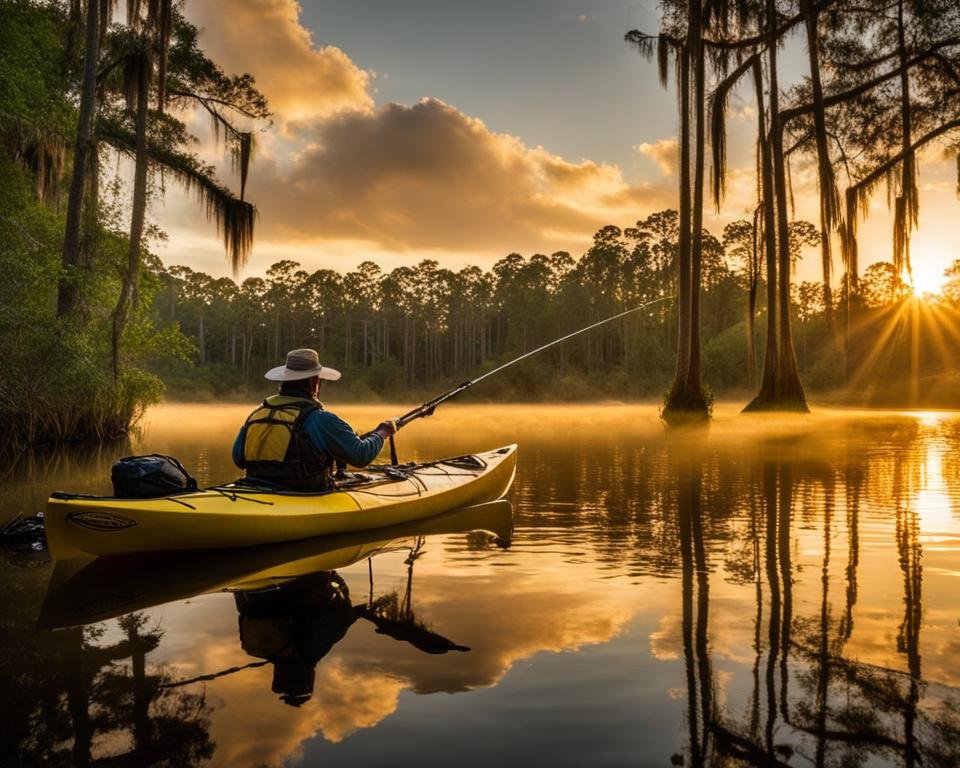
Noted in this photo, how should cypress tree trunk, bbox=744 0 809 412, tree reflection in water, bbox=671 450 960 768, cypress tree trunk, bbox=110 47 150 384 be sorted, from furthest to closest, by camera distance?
cypress tree trunk, bbox=744 0 809 412 → cypress tree trunk, bbox=110 47 150 384 → tree reflection in water, bbox=671 450 960 768

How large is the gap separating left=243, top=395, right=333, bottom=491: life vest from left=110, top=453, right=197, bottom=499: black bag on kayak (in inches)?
25.4

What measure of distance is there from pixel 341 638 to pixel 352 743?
1.25 m

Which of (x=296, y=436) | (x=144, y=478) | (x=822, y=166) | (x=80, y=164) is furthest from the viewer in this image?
(x=822, y=166)

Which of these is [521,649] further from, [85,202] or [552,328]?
[552,328]

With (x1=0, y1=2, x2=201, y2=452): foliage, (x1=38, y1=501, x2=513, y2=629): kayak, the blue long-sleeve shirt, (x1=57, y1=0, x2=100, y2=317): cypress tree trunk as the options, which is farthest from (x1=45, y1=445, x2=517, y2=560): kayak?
(x1=57, y1=0, x2=100, y2=317): cypress tree trunk

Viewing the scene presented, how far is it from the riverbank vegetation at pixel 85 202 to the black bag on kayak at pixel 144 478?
8.84 meters

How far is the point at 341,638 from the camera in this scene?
4.30 m

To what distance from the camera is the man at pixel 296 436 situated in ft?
22.1

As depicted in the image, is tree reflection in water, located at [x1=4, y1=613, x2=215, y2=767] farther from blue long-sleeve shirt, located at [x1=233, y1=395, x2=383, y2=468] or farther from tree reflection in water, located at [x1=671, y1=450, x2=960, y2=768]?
blue long-sleeve shirt, located at [x1=233, y1=395, x2=383, y2=468]

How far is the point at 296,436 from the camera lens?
679 cm

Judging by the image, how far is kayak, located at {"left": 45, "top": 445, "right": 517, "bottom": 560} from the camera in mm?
5840

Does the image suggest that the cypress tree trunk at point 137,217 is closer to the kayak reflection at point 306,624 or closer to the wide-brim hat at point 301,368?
the wide-brim hat at point 301,368

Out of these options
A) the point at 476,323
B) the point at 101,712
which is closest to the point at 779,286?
the point at 101,712

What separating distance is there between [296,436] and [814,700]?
15.3ft
